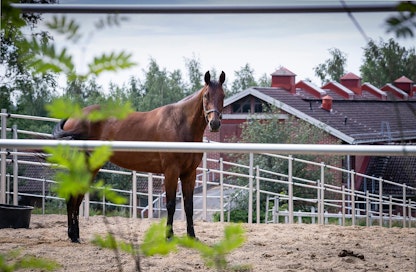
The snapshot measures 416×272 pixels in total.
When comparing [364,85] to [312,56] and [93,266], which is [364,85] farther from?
[93,266]

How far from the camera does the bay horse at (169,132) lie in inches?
177

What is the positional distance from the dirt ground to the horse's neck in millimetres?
664

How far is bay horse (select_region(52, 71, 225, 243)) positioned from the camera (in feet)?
14.7

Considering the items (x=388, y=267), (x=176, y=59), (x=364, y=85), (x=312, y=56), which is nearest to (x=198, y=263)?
(x=388, y=267)

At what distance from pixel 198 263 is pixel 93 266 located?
19.1 inches

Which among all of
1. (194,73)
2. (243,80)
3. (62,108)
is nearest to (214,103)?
(62,108)

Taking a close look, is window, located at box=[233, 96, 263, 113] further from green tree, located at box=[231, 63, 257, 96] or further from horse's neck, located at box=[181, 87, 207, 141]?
horse's neck, located at box=[181, 87, 207, 141]

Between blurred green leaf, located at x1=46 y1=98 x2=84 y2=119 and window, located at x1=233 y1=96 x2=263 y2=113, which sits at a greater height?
window, located at x1=233 y1=96 x2=263 y2=113

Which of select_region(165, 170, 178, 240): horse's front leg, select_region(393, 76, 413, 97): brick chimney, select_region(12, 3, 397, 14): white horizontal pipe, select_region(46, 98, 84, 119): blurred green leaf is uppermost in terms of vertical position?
select_region(12, 3, 397, 14): white horizontal pipe

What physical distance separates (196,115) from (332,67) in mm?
24269

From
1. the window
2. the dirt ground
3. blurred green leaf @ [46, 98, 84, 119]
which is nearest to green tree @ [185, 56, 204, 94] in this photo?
the window

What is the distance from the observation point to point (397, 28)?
0.87m

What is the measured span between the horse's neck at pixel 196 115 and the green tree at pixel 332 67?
22595 millimetres

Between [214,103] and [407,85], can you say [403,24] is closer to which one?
[407,85]
